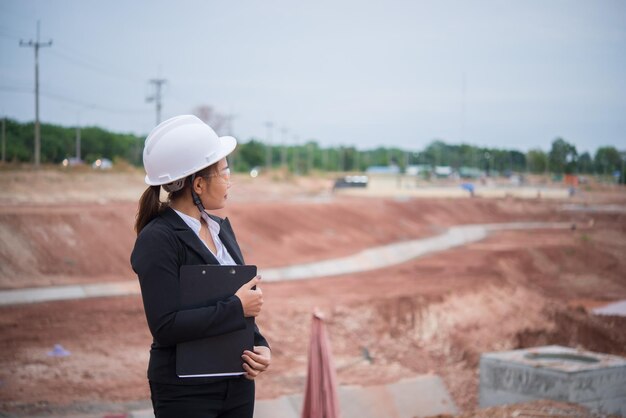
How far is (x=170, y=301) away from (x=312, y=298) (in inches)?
744

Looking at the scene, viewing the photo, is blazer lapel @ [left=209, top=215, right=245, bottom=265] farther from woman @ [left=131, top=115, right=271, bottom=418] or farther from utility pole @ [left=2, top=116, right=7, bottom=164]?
utility pole @ [left=2, top=116, right=7, bottom=164]

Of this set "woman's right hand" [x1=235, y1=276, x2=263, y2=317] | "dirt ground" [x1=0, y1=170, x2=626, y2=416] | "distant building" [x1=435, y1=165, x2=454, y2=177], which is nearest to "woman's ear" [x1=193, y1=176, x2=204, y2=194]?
"woman's right hand" [x1=235, y1=276, x2=263, y2=317]

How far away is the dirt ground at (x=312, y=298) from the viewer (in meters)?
14.0

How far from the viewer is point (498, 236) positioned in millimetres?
47125

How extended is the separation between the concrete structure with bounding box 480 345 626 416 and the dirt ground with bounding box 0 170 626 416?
2.32m

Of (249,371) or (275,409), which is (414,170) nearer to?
(275,409)

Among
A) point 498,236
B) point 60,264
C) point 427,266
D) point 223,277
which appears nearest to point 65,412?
point 223,277

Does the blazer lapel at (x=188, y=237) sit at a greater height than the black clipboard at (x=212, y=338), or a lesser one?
greater

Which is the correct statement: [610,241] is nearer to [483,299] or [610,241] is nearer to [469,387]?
[483,299]

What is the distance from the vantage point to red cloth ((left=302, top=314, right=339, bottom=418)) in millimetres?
Result: 8133

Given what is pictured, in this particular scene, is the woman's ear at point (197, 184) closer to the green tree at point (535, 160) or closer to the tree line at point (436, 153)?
the tree line at point (436, 153)

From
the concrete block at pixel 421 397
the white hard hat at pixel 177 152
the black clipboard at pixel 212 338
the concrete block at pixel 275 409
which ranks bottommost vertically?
the concrete block at pixel 421 397

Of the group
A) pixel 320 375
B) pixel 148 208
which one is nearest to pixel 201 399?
pixel 148 208

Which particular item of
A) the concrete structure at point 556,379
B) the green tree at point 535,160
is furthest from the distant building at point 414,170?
the concrete structure at point 556,379
